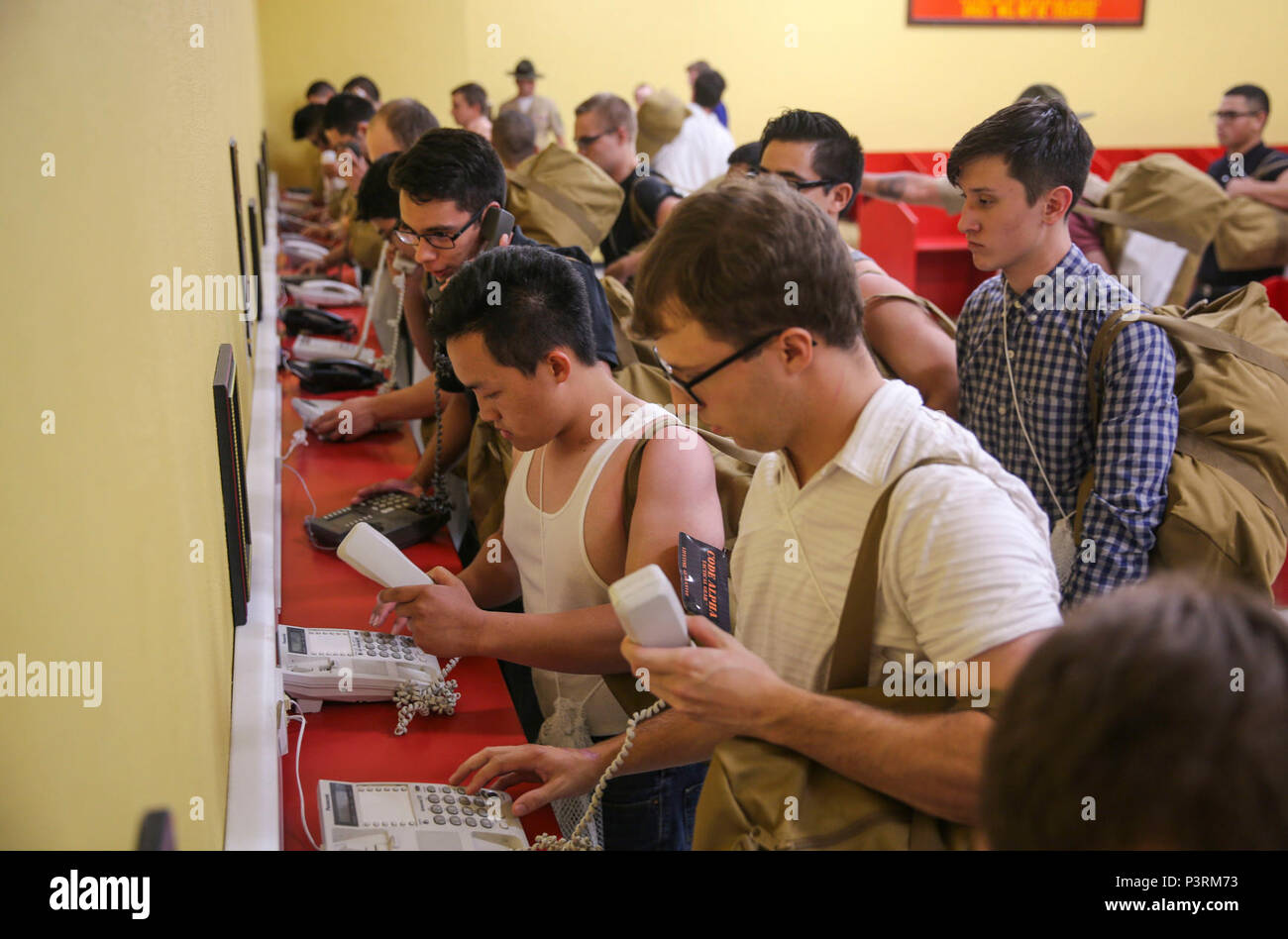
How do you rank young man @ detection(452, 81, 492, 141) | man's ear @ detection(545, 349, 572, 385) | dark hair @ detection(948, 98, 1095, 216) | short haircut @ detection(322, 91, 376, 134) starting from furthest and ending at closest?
1. young man @ detection(452, 81, 492, 141)
2. short haircut @ detection(322, 91, 376, 134)
3. dark hair @ detection(948, 98, 1095, 216)
4. man's ear @ detection(545, 349, 572, 385)

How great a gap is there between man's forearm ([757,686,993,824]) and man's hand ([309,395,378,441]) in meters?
2.63

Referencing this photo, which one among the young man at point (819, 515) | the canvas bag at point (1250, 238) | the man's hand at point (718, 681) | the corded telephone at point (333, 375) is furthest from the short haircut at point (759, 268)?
the canvas bag at point (1250, 238)

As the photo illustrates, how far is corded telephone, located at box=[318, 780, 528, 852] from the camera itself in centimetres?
152

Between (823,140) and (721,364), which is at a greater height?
(823,140)

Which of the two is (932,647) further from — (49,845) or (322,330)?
(322,330)

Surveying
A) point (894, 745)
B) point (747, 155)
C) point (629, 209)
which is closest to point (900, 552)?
point (894, 745)

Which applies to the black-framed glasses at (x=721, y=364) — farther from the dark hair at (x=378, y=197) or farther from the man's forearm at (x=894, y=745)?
the dark hair at (x=378, y=197)

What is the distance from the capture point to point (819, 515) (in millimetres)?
1296

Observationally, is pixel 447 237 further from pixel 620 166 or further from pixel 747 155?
pixel 620 166

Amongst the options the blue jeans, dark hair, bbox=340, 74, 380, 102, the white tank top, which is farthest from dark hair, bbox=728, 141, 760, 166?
dark hair, bbox=340, 74, 380, 102

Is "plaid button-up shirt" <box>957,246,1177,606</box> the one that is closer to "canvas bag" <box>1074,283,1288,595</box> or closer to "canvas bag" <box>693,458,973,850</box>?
"canvas bag" <box>1074,283,1288,595</box>

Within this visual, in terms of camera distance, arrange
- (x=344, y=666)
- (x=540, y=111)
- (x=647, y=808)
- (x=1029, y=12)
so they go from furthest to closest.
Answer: (x=1029, y=12) → (x=540, y=111) → (x=344, y=666) → (x=647, y=808)

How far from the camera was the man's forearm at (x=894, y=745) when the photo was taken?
42.9 inches

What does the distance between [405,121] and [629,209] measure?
1005 millimetres
